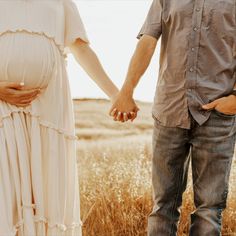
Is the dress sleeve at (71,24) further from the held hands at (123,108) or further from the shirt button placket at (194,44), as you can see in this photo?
the shirt button placket at (194,44)

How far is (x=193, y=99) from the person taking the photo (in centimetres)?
296

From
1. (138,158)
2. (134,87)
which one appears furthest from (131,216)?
(134,87)

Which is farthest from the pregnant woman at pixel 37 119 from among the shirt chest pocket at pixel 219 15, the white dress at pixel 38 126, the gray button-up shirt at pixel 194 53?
the shirt chest pocket at pixel 219 15

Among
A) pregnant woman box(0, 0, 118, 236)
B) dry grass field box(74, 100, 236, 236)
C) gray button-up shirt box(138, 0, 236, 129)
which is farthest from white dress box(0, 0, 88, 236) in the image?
dry grass field box(74, 100, 236, 236)

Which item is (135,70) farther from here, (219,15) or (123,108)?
(219,15)

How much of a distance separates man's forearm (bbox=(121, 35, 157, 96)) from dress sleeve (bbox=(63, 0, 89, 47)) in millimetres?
331

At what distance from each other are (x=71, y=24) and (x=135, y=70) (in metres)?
0.41

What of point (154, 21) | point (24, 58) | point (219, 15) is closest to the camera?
point (24, 58)

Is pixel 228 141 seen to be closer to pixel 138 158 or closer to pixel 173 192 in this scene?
pixel 173 192

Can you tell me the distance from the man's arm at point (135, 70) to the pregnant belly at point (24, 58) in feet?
1.59

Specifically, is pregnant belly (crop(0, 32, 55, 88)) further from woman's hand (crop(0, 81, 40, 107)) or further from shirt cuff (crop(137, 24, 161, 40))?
shirt cuff (crop(137, 24, 161, 40))

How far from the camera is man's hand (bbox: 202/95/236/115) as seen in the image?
2.89 meters

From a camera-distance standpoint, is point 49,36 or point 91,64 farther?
point 91,64

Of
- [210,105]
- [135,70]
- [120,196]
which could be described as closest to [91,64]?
[135,70]
